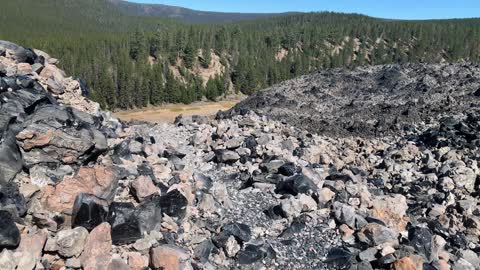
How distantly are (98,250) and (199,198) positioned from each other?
4.64 m

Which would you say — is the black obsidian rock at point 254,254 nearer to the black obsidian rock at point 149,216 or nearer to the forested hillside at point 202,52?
the black obsidian rock at point 149,216

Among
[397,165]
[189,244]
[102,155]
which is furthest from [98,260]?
[397,165]

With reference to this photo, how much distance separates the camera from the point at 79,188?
1320 cm

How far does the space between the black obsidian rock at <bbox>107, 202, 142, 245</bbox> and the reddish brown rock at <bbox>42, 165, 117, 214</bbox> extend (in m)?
1.12

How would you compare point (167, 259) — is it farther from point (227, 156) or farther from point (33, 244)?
point (227, 156)

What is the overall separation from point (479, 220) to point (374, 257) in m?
6.14

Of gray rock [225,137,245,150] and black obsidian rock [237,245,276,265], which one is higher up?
gray rock [225,137,245,150]

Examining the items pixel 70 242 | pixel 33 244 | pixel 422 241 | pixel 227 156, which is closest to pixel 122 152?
pixel 227 156

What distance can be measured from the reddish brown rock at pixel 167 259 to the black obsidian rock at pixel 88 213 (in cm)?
164

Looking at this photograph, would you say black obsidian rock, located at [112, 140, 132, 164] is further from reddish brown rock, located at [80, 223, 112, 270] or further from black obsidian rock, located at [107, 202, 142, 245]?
reddish brown rock, located at [80, 223, 112, 270]

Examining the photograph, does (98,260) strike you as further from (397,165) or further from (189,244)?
(397,165)

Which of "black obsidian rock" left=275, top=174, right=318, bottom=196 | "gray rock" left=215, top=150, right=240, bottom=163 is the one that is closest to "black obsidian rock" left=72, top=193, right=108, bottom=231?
"black obsidian rock" left=275, top=174, right=318, bottom=196

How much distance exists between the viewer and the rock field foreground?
1202cm

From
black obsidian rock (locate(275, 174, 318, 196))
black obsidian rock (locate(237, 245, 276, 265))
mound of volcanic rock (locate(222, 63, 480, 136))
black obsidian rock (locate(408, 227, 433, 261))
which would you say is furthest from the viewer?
mound of volcanic rock (locate(222, 63, 480, 136))
